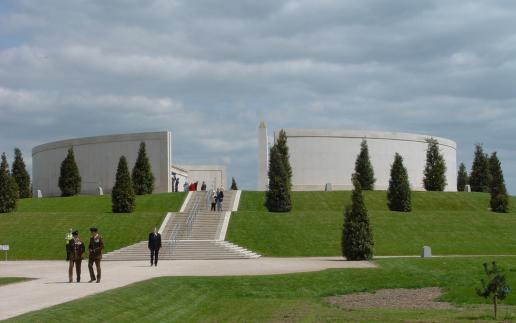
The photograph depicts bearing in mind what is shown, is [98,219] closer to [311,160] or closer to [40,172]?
[311,160]

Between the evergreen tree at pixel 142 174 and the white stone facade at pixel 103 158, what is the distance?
14.3ft

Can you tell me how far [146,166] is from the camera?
189 feet

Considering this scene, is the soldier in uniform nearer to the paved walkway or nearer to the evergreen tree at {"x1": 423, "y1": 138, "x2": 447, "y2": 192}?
the paved walkway

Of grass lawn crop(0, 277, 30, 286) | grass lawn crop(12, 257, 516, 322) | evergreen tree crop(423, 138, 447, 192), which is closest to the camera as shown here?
grass lawn crop(12, 257, 516, 322)

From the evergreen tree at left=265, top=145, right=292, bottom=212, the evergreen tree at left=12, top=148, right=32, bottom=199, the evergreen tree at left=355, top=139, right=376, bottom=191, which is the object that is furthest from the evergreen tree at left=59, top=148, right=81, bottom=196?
the evergreen tree at left=355, top=139, right=376, bottom=191

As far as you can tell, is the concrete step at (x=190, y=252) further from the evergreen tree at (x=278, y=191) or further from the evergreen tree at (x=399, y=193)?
the evergreen tree at (x=399, y=193)

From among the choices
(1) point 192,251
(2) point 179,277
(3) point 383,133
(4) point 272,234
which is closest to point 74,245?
(2) point 179,277

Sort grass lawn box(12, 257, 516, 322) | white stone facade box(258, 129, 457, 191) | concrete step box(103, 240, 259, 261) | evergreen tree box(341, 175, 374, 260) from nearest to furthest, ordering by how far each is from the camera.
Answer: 1. grass lawn box(12, 257, 516, 322)
2. evergreen tree box(341, 175, 374, 260)
3. concrete step box(103, 240, 259, 261)
4. white stone facade box(258, 129, 457, 191)

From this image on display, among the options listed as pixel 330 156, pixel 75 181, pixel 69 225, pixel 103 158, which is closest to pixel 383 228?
pixel 69 225

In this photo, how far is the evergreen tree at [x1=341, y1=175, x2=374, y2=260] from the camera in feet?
108

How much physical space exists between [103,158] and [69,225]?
22154 millimetres

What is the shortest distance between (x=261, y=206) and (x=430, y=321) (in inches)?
1446

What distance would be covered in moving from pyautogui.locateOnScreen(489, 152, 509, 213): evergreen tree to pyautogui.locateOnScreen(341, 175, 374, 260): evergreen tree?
73.9ft

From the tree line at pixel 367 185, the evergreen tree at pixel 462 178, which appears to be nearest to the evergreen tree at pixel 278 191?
the tree line at pixel 367 185
